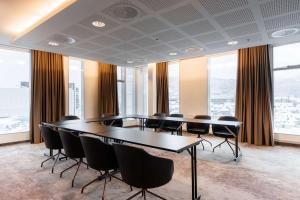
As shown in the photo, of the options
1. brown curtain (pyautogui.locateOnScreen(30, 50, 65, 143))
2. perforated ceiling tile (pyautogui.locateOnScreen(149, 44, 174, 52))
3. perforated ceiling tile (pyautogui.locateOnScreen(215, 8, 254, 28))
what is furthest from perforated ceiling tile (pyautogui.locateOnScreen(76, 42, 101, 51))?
perforated ceiling tile (pyautogui.locateOnScreen(215, 8, 254, 28))

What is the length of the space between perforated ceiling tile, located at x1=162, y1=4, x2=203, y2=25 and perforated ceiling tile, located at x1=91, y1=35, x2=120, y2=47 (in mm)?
1543

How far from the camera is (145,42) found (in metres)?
4.29

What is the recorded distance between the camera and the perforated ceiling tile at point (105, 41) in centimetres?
396

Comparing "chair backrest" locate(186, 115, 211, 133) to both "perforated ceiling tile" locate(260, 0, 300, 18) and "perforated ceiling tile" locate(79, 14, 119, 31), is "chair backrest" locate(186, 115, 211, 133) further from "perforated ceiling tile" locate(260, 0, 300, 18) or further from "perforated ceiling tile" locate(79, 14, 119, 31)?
"perforated ceiling tile" locate(79, 14, 119, 31)

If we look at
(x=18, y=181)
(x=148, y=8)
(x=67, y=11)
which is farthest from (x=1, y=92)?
(x=148, y=8)

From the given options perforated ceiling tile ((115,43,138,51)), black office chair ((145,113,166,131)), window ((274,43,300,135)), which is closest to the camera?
perforated ceiling tile ((115,43,138,51))

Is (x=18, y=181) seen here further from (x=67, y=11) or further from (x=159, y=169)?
(x=67, y=11)

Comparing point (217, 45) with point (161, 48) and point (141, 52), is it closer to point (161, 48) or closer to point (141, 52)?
point (161, 48)

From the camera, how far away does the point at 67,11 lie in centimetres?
279

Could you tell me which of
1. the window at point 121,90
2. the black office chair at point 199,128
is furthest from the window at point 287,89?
the window at point 121,90

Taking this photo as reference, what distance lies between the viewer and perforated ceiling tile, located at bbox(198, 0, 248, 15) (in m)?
2.53

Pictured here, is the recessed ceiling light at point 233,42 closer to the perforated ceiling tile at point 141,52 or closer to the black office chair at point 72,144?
the perforated ceiling tile at point 141,52

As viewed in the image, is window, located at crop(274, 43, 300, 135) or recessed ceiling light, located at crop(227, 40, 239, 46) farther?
window, located at crop(274, 43, 300, 135)

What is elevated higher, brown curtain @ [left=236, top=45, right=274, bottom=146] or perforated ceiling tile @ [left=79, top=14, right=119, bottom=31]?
perforated ceiling tile @ [left=79, top=14, right=119, bottom=31]
